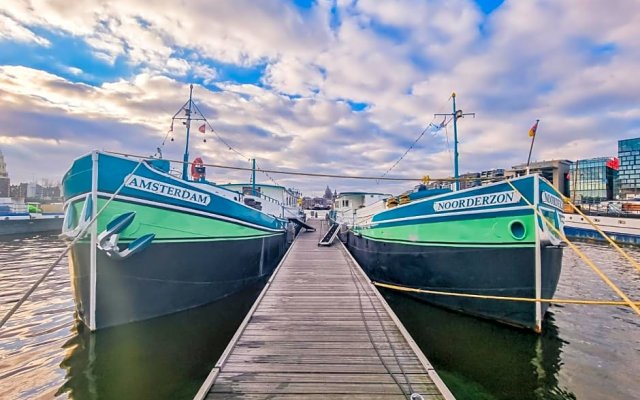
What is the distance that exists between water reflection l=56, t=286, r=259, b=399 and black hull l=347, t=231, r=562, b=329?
16.4 feet

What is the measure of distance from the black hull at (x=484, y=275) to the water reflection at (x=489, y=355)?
0.30 metres

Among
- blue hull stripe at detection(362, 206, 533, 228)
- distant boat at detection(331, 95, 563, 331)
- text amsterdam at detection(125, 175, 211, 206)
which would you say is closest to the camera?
text amsterdam at detection(125, 175, 211, 206)

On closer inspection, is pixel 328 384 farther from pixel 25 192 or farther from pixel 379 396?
pixel 25 192

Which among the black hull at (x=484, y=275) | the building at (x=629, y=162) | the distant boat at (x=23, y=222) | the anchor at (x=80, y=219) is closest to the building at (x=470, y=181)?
the black hull at (x=484, y=275)

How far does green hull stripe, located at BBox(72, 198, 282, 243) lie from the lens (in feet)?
20.6

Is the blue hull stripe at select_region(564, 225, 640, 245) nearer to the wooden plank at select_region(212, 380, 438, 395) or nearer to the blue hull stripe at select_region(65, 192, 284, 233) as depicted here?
the wooden plank at select_region(212, 380, 438, 395)

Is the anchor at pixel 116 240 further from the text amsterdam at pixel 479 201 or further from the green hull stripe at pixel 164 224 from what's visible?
the text amsterdam at pixel 479 201

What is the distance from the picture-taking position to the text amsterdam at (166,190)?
6.44m

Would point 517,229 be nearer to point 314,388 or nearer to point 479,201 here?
point 479,201

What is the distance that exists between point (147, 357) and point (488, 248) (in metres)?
7.17

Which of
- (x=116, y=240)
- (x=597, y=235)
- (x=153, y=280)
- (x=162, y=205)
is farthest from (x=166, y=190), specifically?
(x=597, y=235)

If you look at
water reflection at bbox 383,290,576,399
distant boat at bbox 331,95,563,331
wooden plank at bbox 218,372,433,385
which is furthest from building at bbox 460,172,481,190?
wooden plank at bbox 218,372,433,385

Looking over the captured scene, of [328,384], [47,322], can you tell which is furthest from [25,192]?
[328,384]

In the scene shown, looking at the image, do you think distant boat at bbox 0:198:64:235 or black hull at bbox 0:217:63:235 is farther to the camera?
distant boat at bbox 0:198:64:235
